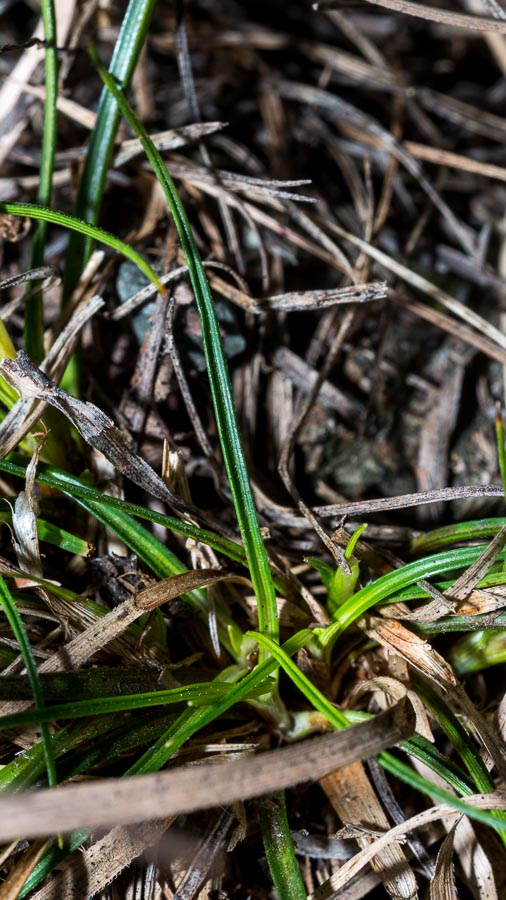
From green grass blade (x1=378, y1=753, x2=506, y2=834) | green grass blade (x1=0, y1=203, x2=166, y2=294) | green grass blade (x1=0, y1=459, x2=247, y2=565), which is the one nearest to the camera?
green grass blade (x1=378, y1=753, x2=506, y2=834)

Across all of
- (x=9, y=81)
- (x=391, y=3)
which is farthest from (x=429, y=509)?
(x=9, y=81)

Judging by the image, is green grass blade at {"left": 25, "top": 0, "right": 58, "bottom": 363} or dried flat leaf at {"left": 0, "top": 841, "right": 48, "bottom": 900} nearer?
dried flat leaf at {"left": 0, "top": 841, "right": 48, "bottom": 900}

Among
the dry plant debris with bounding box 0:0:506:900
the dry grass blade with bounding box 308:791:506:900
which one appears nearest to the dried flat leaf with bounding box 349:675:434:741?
the dry plant debris with bounding box 0:0:506:900

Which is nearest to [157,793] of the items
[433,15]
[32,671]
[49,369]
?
[32,671]

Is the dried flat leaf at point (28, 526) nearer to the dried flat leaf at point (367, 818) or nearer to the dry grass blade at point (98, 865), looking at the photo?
the dry grass blade at point (98, 865)

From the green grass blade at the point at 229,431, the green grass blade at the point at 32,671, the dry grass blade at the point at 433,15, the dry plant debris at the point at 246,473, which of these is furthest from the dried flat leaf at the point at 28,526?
the dry grass blade at the point at 433,15

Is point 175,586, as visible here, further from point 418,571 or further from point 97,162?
point 97,162

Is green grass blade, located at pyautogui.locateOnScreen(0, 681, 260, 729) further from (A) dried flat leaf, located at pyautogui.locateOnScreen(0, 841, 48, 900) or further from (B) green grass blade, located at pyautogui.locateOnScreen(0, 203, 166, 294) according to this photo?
(B) green grass blade, located at pyautogui.locateOnScreen(0, 203, 166, 294)

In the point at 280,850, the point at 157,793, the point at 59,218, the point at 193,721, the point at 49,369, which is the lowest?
the point at 280,850
